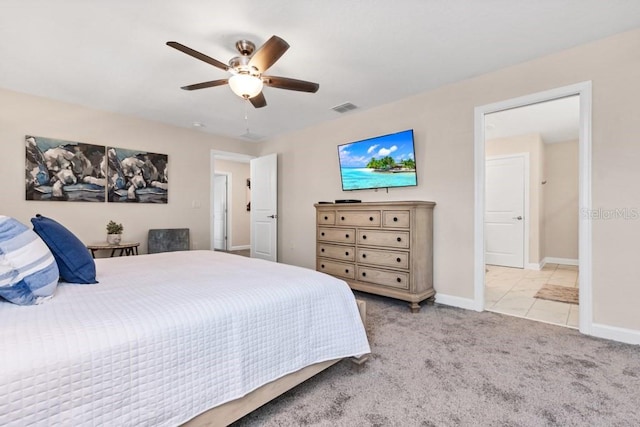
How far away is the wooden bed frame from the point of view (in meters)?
1.20

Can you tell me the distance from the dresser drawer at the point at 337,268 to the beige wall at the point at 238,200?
4178 mm

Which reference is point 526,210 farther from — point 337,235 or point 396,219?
point 337,235

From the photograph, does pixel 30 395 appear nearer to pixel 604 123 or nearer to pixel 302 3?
pixel 302 3

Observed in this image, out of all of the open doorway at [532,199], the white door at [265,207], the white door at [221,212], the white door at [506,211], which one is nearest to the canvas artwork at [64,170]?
the white door at [265,207]

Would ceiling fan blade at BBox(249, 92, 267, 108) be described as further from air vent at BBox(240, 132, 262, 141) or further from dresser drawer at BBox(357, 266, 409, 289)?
air vent at BBox(240, 132, 262, 141)

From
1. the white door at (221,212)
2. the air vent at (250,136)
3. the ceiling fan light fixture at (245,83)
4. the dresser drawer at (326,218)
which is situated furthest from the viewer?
the white door at (221,212)

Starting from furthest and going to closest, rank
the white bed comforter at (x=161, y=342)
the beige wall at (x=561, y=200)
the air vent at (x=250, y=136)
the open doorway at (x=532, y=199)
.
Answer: the beige wall at (x=561, y=200) < the air vent at (x=250, y=136) < the open doorway at (x=532, y=199) < the white bed comforter at (x=161, y=342)

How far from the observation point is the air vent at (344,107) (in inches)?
150

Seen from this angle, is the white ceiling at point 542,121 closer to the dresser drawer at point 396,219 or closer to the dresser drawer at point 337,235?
the dresser drawer at point 396,219

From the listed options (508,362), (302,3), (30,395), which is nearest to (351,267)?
(508,362)

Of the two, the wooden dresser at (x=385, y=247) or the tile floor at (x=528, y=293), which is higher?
the wooden dresser at (x=385, y=247)

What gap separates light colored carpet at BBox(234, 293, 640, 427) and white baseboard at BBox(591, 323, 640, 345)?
0.09 m

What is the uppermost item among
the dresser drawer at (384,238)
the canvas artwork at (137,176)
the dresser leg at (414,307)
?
the canvas artwork at (137,176)

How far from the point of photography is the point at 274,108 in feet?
12.9
